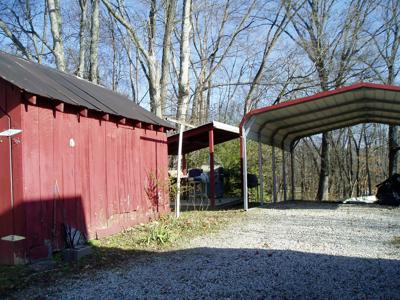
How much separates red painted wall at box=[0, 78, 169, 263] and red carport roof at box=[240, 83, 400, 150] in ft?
12.2

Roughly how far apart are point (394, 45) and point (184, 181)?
569 inches

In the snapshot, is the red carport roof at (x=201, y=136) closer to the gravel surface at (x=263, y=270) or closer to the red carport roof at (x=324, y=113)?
the red carport roof at (x=324, y=113)

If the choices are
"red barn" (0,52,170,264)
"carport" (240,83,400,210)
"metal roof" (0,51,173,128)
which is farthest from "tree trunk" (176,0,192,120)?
"metal roof" (0,51,173,128)

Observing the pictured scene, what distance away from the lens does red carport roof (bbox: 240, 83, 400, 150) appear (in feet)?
34.0

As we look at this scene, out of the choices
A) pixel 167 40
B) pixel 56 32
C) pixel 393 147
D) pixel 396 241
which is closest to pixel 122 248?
pixel 396 241

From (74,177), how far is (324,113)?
342 inches

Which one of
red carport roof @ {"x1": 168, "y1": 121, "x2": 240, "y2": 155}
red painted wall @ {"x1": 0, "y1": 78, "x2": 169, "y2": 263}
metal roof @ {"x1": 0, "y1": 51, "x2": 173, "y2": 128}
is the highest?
metal roof @ {"x1": 0, "y1": 51, "x2": 173, "y2": 128}

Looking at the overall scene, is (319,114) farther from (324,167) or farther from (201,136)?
(324,167)

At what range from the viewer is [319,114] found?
12727 mm

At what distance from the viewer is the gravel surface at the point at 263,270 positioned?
13.6ft

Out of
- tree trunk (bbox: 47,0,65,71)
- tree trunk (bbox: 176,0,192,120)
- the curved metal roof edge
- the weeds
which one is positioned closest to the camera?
the weeds

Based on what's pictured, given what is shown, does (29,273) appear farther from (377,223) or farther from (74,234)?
(377,223)

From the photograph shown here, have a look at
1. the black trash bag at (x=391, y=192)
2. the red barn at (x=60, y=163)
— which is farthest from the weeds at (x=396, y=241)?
the black trash bag at (x=391, y=192)

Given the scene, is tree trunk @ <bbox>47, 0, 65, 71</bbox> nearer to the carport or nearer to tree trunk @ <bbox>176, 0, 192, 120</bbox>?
tree trunk @ <bbox>176, 0, 192, 120</bbox>
